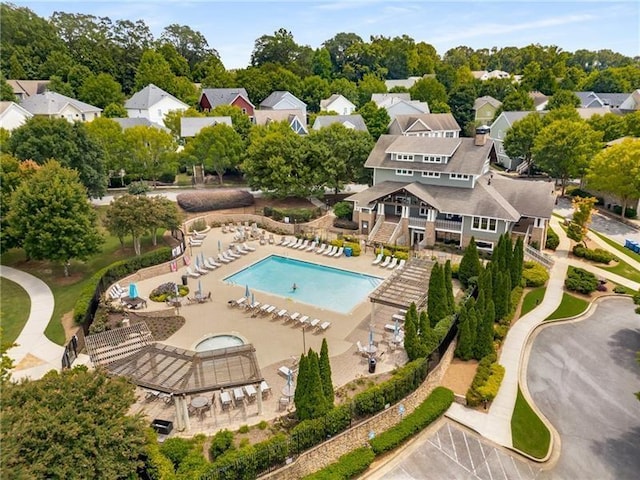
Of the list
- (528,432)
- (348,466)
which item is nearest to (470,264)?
(528,432)

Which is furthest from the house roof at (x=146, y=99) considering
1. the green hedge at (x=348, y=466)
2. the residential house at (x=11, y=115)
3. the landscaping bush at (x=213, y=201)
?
the green hedge at (x=348, y=466)

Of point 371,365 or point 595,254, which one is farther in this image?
point 595,254

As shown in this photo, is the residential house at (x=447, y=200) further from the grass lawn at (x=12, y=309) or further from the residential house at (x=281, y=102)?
the residential house at (x=281, y=102)

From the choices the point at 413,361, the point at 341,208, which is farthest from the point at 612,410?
the point at 341,208

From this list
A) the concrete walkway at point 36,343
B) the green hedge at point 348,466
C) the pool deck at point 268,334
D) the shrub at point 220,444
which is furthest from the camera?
the concrete walkway at point 36,343

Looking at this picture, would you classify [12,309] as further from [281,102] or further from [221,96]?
[281,102]

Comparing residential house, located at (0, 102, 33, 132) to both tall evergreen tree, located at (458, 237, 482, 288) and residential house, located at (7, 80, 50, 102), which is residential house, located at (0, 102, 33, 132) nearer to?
residential house, located at (7, 80, 50, 102)
